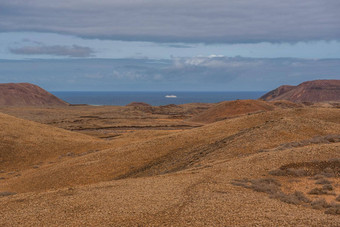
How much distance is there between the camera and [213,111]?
70.6 meters

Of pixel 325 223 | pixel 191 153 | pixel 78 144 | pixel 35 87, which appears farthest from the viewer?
pixel 35 87

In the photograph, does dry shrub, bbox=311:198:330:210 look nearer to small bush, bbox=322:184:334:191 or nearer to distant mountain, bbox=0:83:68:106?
small bush, bbox=322:184:334:191

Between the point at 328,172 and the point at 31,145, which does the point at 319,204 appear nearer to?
the point at 328,172

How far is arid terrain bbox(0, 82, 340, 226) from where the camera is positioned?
34.7 ft

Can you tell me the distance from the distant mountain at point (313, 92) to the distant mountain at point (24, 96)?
10684cm

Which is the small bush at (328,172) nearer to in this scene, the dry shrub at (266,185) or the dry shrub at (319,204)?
the dry shrub at (266,185)

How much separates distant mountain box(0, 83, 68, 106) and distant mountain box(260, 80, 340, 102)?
351ft

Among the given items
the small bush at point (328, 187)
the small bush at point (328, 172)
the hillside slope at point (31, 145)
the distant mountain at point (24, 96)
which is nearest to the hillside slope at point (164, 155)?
the hillside slope at point (31, 145)

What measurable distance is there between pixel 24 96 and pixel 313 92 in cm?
13510

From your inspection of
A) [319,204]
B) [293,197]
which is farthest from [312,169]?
[319,204]

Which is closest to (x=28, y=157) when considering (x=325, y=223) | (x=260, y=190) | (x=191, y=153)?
(x=191, y=153)

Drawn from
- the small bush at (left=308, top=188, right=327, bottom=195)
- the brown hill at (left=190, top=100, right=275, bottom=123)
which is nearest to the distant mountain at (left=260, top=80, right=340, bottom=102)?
the brown hill at (left=190, top=100, right=275, bottom=123)

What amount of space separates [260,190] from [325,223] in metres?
3.90

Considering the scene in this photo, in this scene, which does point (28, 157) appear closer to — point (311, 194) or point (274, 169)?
point (274, 169)
